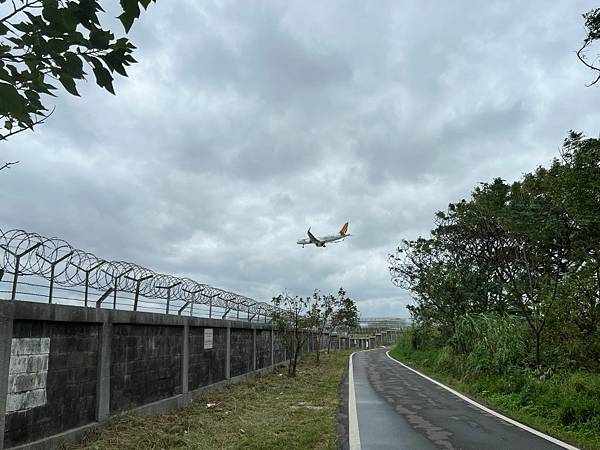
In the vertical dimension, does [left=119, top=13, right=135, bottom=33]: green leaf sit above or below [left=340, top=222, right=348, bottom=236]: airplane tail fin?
below

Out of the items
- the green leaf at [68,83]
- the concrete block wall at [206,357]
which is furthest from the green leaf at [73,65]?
the concrete block wall at [206,357]

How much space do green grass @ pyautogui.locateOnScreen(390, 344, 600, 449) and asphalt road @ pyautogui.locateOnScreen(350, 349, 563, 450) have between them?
658mm

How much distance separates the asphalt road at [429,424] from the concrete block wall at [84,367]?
4211mm

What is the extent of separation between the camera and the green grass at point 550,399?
360 inches

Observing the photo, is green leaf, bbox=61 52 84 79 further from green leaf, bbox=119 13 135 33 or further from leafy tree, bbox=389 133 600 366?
leafy tree, bbox=389 133 600 366

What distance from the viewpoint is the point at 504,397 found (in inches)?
510

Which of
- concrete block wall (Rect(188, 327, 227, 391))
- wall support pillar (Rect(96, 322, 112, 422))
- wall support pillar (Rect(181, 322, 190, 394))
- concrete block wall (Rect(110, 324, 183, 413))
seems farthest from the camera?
concrete block wall (Rect(188, 327, 227, 391))

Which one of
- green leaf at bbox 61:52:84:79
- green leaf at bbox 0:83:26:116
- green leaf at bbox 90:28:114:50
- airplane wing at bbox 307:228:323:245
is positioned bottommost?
green leaf at bbox 0:83:26:116

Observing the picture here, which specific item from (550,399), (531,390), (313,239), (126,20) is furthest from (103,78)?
(313,239)

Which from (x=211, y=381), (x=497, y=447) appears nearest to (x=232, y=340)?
(x=211, y=381)

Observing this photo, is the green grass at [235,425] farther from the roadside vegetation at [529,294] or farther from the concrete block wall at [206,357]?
the roadside vegetation at [529,294]

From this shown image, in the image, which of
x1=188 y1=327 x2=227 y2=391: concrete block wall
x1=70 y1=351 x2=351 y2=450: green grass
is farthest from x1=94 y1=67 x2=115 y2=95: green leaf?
x1=188 y1=327 x2=227 y2=391: concrete block wall

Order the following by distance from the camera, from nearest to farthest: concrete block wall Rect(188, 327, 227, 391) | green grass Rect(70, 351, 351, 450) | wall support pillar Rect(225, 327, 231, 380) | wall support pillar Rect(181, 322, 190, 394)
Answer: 1. green grass Rect(70, 351, 351, 450)
2. wall support pillar Rect(181, 322, 190, 394)
3. concrete block wall Rect(188, 327, 227, 391)
4. wall support pillar Rect(225, 327, 231, 380)

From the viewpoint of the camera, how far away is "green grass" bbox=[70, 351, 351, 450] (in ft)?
26.2
